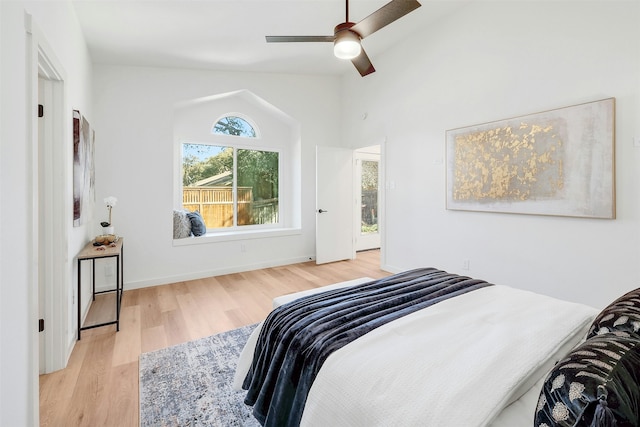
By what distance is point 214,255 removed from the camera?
4355 millimetres

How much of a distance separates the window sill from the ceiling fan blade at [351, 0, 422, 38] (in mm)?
3246

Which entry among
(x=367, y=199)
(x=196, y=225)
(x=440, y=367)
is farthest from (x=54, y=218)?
(x=367, y=199)

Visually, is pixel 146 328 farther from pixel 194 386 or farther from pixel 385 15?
pixel 385 15

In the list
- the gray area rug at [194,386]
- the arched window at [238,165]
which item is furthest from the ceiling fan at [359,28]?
the arched window at [238,165]

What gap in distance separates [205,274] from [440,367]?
388 cm

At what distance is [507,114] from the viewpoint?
3072 mm

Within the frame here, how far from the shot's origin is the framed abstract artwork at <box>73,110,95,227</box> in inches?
96.3

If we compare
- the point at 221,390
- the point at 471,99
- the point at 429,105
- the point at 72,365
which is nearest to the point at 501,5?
the point at 471,99

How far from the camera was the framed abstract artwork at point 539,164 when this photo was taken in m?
2.45

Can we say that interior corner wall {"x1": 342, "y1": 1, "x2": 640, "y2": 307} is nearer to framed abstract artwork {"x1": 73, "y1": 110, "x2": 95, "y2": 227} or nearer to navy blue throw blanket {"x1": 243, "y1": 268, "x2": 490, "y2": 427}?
navy blue throw blanket {"x1": 243, "y1": 268, "x2": 490, "y2": 427}

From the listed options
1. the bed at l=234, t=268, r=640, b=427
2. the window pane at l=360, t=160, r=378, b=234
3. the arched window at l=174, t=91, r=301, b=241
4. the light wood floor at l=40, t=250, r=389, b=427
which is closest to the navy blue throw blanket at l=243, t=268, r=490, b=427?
the bed at l=234, t=268, r=640, b=427

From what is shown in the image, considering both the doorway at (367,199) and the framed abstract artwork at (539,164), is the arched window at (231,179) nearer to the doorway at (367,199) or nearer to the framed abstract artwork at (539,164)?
the doorway at (367,199)

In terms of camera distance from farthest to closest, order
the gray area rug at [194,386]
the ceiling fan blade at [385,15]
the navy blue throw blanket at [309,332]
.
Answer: the ceiling fan blade at [385,15] < the gray area rug at [194,386] < the navy blue throw blanket at [309,332]
